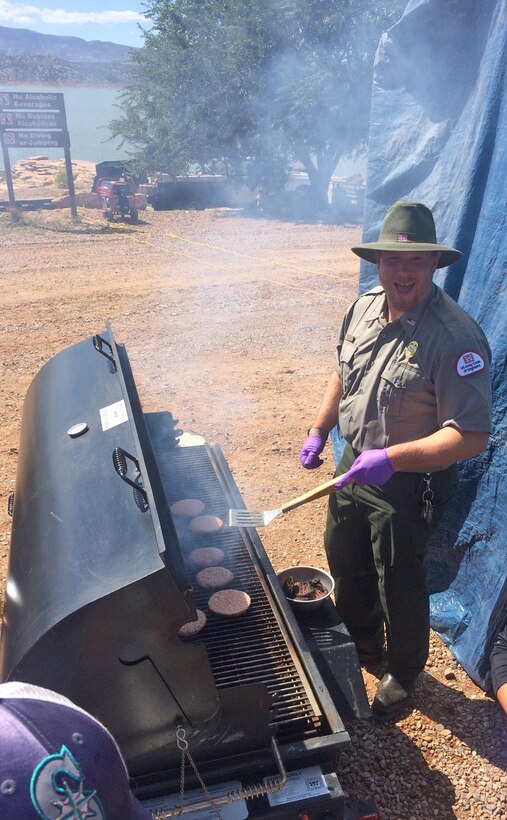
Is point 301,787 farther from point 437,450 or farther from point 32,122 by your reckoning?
point 32,122

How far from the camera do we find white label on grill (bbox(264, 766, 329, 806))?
187 centimetres

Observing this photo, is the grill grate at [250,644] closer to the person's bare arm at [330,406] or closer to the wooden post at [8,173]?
the person's bare arm at [330,406]

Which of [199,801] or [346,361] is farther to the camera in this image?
[346,361]

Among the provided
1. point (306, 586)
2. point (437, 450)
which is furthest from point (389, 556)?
point (437, 450)

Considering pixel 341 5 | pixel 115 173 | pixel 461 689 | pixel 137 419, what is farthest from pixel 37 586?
pixel 115 173

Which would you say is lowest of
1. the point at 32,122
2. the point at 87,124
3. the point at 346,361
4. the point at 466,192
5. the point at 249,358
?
the point at 249,358

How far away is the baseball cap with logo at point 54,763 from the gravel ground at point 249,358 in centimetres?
181

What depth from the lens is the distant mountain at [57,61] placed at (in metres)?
87.8

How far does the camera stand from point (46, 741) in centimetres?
96

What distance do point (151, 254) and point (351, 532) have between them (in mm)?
9979

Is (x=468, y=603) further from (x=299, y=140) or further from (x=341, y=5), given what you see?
(x=299, y=140)

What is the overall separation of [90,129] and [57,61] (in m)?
41.5

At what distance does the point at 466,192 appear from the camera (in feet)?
9.93

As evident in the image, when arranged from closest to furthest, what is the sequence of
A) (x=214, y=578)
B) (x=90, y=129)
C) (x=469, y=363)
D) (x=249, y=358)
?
(x=469, y=363) < (x=214, y=578) < (x=249, y=358) < (x=90, y=129)
